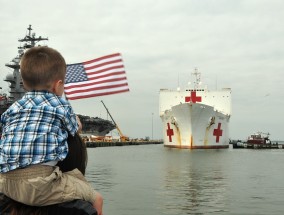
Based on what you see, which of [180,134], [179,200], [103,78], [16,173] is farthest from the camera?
[180,134]

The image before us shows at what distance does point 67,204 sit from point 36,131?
0.39 meters

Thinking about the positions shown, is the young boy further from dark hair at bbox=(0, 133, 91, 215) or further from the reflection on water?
the reflection on water

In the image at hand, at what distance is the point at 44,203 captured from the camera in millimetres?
1884

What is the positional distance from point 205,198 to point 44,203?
11362mm

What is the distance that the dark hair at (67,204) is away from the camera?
6.29 ft

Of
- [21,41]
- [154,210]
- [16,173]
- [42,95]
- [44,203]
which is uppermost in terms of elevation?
[21,41]

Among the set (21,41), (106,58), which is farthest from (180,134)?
(106,58)

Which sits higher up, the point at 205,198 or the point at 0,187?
the point at 0,187

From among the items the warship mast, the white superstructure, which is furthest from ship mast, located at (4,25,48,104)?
the white superstructure

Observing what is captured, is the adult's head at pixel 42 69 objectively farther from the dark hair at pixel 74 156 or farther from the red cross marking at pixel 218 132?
the red cross marking at pixel 218 132

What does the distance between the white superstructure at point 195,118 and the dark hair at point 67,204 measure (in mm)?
47383

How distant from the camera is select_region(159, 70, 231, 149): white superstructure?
164ft

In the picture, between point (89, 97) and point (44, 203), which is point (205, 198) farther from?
point (44, 203)

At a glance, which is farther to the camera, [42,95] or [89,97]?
[89,97]
